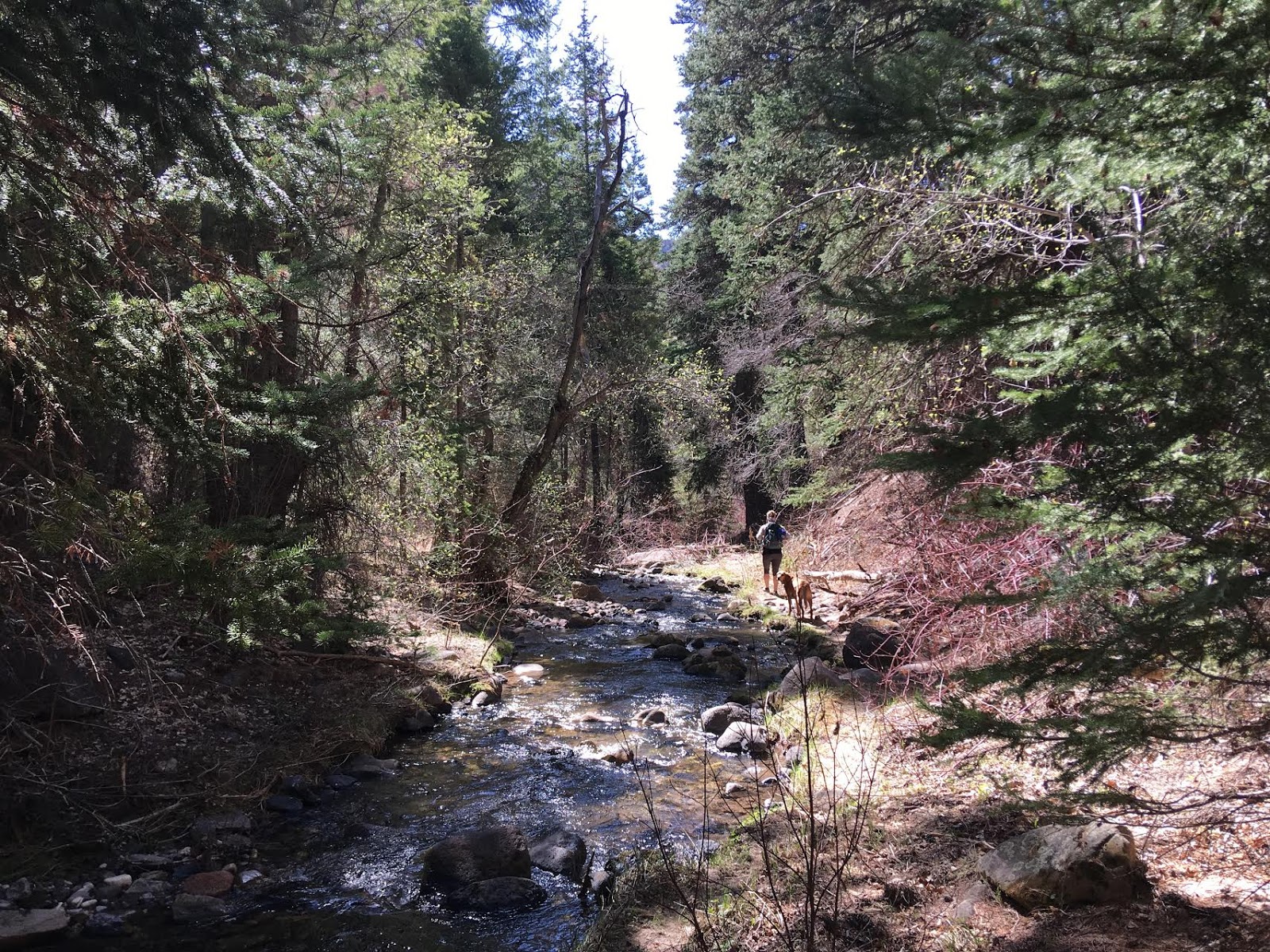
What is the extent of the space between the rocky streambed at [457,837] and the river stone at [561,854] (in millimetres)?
12

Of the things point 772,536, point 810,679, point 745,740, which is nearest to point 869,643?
point 810,679

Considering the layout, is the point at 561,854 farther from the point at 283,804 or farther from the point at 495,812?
the point at 283,804

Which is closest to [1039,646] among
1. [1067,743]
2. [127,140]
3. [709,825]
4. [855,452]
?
[1067,743]

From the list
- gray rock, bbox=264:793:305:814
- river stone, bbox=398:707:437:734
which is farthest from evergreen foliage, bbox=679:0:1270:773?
river stone, bbox=398:707:437:734

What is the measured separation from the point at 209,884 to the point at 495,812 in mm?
2170

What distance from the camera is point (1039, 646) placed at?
3.19 metres

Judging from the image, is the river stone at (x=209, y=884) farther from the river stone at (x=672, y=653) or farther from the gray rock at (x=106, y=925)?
the river stone at (x=672, y=653)

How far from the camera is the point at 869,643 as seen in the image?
33.1 ft

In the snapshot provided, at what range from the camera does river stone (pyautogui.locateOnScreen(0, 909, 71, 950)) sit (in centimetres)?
441

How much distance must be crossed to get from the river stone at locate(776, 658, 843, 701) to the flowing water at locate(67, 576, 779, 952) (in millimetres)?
990

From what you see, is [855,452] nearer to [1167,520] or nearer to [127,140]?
[1167,520]

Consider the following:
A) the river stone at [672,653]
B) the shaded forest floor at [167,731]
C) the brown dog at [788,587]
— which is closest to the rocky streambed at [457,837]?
the shaded forest floor at [167,731]

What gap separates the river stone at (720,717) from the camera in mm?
8562

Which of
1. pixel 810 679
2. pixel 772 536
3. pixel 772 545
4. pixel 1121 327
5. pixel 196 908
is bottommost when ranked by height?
pixel 196 908
